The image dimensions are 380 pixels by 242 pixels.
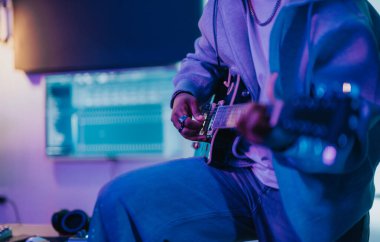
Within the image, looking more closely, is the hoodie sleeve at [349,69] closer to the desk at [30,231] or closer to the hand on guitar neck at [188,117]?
the hand on guitar neck at [188,117]

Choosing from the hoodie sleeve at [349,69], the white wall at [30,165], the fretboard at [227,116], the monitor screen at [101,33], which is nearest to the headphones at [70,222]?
the white wall at [30,165]

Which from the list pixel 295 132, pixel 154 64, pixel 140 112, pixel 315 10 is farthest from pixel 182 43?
pixel 295 132

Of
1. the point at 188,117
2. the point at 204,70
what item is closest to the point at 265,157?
the point at 188,117

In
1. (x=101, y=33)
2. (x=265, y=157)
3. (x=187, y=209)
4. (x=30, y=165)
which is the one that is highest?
(x=101, y=33)

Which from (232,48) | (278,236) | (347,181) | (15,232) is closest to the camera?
(347,181)

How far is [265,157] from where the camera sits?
0.99 metres

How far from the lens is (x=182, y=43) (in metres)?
2.26

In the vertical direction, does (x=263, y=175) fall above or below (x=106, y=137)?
above

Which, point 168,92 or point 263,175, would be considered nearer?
point 263,175

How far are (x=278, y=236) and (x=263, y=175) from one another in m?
0.15

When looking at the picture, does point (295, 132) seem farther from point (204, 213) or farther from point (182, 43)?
point (182, 43)

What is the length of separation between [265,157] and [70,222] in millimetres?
1326

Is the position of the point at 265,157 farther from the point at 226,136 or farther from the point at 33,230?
the point at 33,230

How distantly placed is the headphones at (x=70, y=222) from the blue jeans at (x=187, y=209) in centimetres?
104
